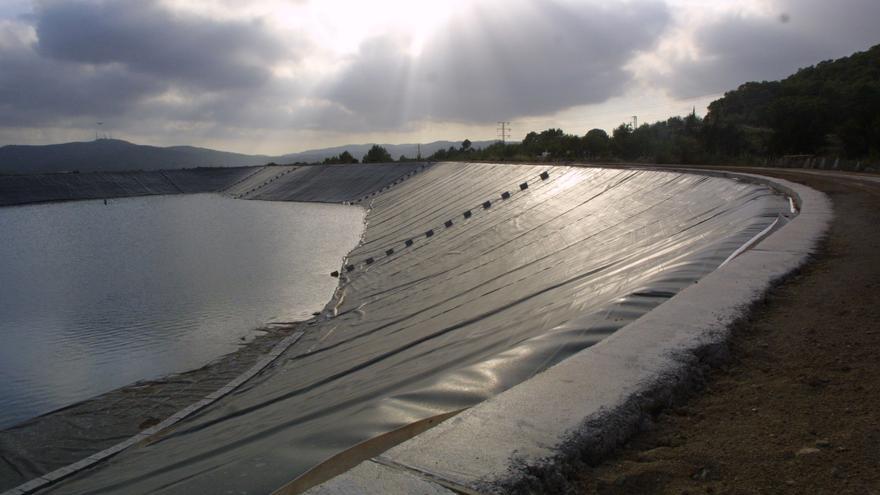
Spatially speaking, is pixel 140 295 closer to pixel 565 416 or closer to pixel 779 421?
pixel 565 416

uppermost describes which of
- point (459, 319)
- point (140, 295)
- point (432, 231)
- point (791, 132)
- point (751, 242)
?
point (791, 132)

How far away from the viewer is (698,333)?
4.35 m

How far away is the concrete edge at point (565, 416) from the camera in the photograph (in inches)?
107

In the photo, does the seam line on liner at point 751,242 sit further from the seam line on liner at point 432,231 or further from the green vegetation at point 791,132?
the green vegetation at point 791,132

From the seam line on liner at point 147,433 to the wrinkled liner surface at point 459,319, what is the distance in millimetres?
236

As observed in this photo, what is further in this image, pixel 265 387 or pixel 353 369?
pixel 265 387

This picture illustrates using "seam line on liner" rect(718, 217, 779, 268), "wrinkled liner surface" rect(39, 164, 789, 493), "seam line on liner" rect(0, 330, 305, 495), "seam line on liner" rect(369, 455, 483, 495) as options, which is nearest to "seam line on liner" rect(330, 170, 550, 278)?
"wrinkled liner surface" rect(39, 164, 789, 493)

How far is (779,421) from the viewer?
322cm

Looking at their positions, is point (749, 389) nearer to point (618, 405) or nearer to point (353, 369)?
point (618, 405)

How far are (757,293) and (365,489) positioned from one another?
13.5 feet

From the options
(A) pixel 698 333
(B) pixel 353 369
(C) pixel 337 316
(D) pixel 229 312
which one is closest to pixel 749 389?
(A) pixel 698 333

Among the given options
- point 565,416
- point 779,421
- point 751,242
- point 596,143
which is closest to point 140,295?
point 751,242

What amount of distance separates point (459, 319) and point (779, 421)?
20.9ft

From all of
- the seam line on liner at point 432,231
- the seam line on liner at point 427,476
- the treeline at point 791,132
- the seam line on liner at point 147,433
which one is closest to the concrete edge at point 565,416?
the seam line on liner at point 427,476
